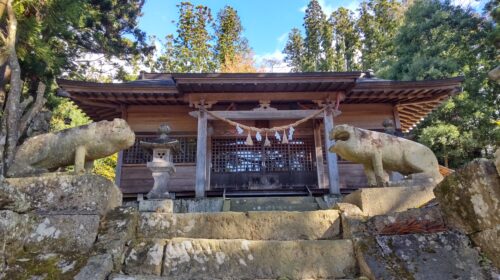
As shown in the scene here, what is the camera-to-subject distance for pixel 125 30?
19.8m

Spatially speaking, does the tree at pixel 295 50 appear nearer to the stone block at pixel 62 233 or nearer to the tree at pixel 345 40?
the tree at pixel 345 40

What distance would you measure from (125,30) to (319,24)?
17314 mm

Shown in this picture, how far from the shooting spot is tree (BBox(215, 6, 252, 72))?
2523 cm

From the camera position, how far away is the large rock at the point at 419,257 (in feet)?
7.34

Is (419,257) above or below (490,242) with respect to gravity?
below

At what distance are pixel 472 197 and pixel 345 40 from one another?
2859 cm

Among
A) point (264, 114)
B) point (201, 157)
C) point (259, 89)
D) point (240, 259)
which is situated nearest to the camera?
point (240, 259)

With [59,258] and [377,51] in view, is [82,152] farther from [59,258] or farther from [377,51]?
[377,51]

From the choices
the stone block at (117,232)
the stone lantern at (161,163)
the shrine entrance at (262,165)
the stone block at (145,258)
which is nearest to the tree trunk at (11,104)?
the stone lantern at (161,163)

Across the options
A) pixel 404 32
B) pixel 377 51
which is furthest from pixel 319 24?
pixel 404 32

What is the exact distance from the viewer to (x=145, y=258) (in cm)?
258

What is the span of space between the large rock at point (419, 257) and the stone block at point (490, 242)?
7 cm

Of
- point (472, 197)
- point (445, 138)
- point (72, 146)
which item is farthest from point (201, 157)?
point (445, 138)

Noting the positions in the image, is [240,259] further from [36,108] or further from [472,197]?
[36,108]
